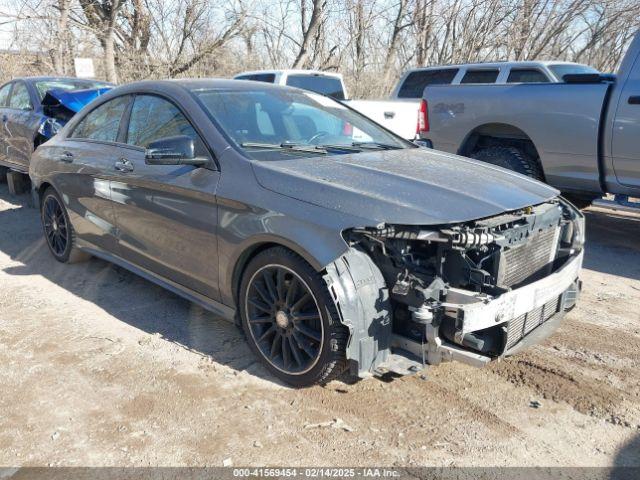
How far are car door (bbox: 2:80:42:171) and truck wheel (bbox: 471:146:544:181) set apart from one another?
6.18m

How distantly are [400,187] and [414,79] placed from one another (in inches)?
327

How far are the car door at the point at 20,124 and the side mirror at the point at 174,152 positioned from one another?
5305 millimetres

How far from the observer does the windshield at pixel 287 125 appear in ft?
11.8

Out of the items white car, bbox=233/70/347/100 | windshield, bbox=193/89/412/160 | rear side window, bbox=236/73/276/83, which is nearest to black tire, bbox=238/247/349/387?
windshield, bbox=193/89/412/160

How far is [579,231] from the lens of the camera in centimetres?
356

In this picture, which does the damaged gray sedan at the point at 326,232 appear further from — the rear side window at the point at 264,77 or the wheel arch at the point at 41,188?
the rear side window at the point at 264,77

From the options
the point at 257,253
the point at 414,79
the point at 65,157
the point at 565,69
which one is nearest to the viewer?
the point at 257,253

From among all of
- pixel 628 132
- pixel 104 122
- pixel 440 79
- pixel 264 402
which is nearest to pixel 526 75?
pixel 440 79

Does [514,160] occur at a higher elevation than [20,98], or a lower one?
lower

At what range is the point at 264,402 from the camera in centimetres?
312

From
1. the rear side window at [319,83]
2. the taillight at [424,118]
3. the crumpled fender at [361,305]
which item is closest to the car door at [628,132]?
the taillight at [424,118]

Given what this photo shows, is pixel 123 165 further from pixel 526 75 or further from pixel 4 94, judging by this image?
pixel 526 75

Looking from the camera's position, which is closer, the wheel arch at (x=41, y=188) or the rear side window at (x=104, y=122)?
the rear side window at (x=104, y=122)

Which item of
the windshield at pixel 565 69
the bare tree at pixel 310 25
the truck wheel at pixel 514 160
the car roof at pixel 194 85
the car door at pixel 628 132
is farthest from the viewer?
the bare tree at pixel 310 25
